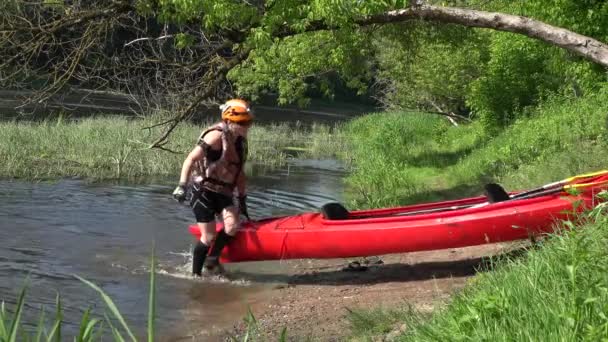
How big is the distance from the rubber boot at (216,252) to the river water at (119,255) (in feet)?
0.56

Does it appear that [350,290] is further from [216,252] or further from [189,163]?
[189,163]

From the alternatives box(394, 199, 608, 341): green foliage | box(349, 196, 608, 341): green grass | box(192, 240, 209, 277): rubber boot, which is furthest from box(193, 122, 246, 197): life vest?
box(394, 199, 608, 341): green foliage

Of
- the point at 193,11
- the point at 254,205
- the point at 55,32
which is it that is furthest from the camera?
the point at 254,205

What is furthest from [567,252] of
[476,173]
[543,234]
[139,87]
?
[476,173]

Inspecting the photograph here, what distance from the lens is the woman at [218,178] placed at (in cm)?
784

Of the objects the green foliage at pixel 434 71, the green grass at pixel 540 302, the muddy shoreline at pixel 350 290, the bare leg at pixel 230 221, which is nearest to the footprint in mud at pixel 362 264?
the muddy shoreline at pixel 350 290

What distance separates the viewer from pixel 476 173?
14.3 m

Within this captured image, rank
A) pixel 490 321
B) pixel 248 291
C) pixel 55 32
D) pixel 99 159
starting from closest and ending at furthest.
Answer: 1. pixel 490 321
2. pixel 248 291
3. pixel 55 32
4. pixel 99 159

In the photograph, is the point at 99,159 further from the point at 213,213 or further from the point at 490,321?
the point at 490,321

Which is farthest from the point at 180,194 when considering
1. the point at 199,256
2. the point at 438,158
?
the point at 438,158

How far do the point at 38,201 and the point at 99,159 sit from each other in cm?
397

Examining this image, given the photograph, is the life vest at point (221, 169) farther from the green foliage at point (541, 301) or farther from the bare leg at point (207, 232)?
the green foliage at point (541, 301)

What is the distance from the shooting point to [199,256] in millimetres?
8133

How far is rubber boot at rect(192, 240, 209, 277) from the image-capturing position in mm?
8117
